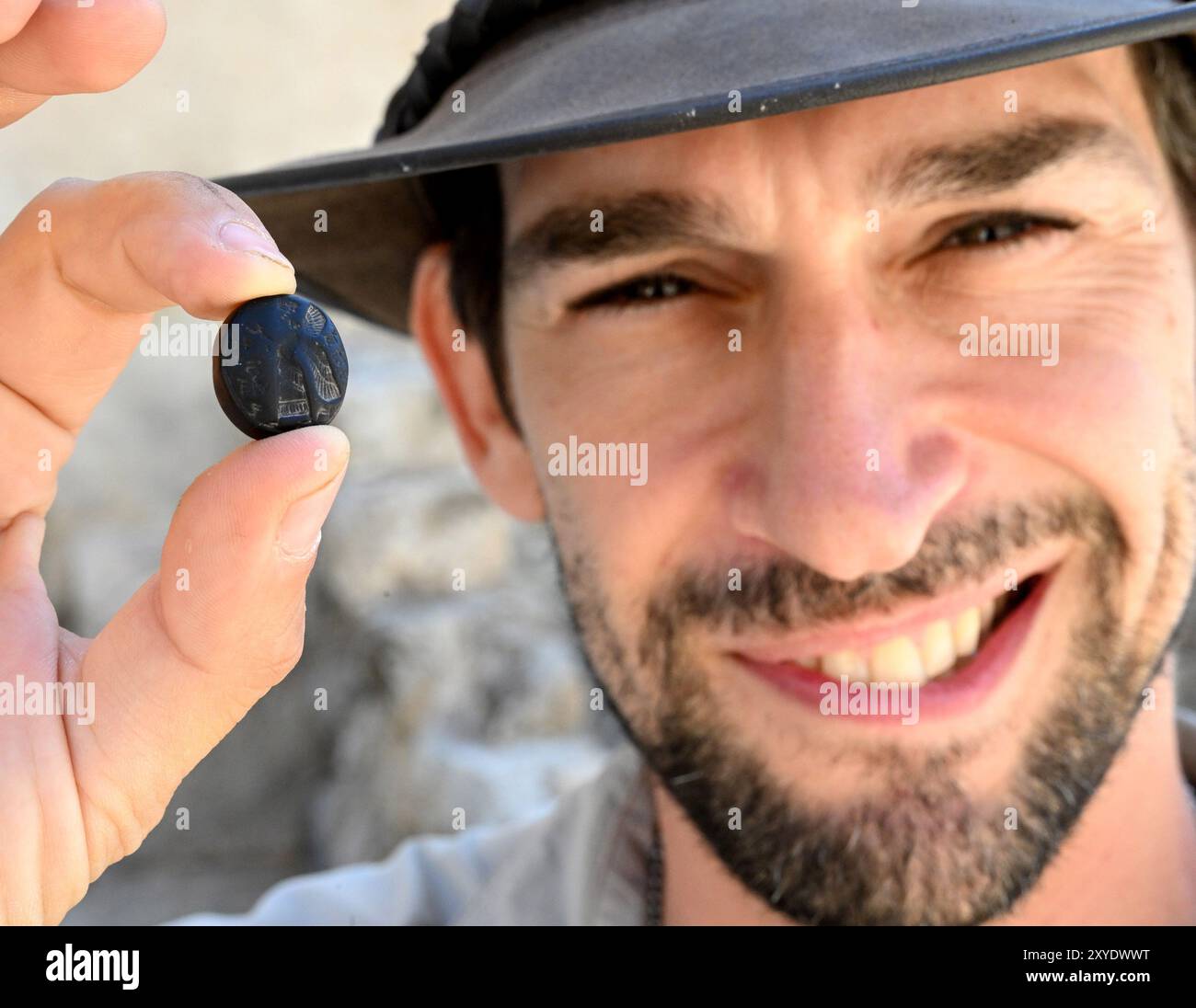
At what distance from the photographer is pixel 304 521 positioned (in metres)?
0.84

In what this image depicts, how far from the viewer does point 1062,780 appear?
149cm

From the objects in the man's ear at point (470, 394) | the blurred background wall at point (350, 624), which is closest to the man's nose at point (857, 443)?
the man's ear at point (470, 394)

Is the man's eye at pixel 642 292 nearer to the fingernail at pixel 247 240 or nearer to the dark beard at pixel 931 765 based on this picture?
the dark beard at pixel 931 765

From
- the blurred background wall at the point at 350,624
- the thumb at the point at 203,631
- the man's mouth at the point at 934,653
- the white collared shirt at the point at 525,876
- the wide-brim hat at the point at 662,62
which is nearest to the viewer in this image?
the thumb at the point at 203,631

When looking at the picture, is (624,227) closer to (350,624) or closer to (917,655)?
(917,655)

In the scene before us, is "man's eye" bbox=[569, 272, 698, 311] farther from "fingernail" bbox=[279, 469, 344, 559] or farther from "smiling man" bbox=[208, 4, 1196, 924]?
"fingernail" bbox=[279, 469, 344, 559]

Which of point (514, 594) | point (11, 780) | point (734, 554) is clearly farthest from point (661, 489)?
point (514, 594)

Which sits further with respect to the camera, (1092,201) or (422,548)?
(422,548)

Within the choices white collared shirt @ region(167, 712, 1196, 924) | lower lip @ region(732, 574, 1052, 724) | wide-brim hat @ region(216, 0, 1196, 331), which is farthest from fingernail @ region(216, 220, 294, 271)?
white collared shirt @ region(167, 712, 1196, 924)

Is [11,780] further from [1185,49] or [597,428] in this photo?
A: [1185,49]

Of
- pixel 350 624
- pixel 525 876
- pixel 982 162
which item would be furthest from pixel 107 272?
pixel 350 624

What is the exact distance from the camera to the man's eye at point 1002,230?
1.39 meters

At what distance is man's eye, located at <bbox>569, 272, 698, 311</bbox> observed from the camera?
5.04ft

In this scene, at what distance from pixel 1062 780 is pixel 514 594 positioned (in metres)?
2.65
